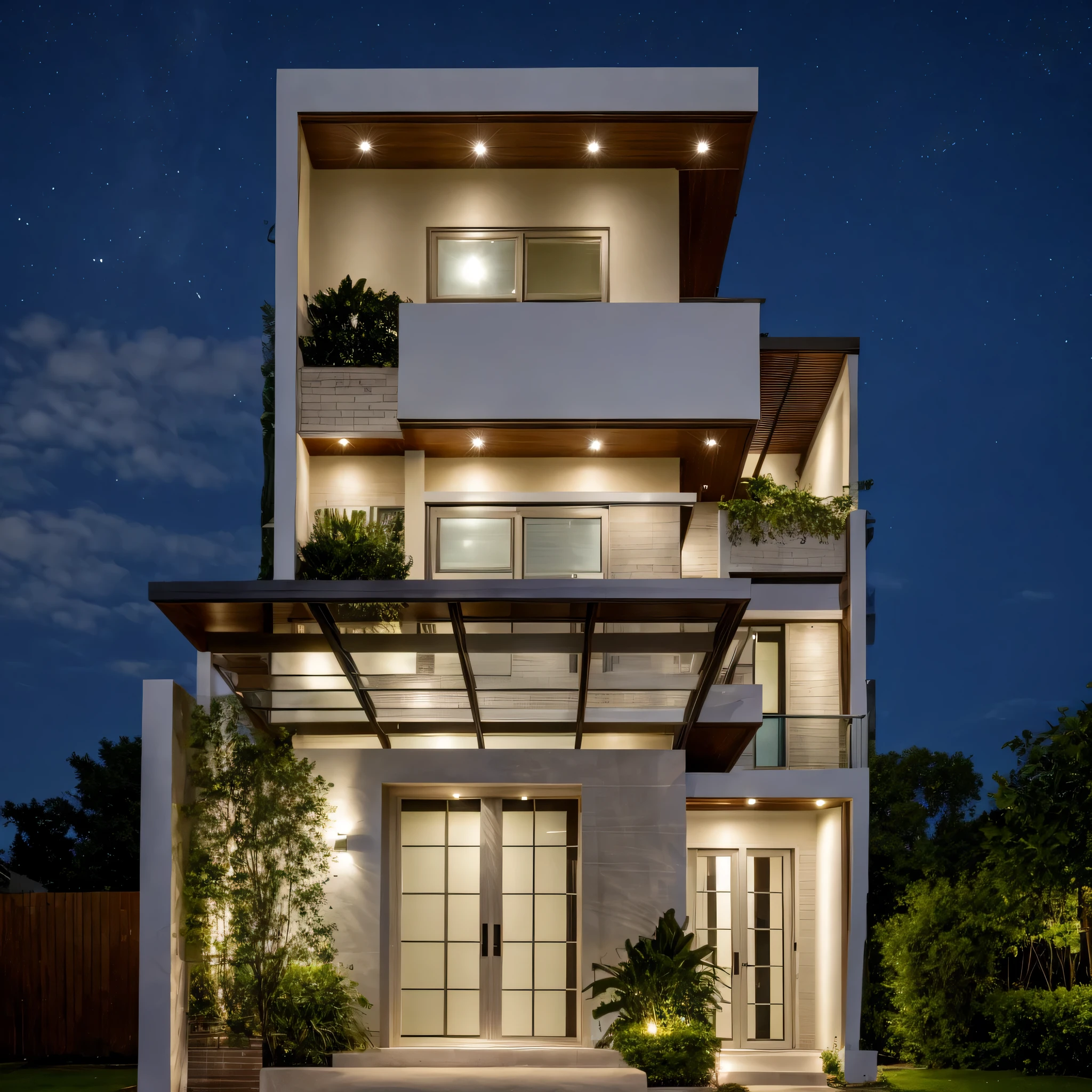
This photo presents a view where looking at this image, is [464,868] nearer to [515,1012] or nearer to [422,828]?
[422,828]

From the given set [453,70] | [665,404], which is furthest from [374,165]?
[665,404]

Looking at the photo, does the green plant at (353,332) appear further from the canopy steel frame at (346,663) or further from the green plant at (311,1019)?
the green plant at (311,1019)

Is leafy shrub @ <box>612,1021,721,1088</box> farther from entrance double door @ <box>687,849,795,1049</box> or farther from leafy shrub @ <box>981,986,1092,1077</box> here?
leafy shrub @ <box>981,986,1092,1077</box>

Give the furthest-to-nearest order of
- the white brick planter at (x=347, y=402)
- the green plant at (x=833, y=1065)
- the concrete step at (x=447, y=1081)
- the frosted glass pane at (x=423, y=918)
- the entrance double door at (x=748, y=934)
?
1. the entrance double door at (x=748, y=934)
2. the green plant at (x=833, y=1065)
3. the white brick planter at (x=347, y=402)
4. the frosted glass pane at (x=423, y=918)
5. the concrete step at (x=447, y=1081)

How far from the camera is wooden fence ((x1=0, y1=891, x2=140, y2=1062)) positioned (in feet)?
52.8

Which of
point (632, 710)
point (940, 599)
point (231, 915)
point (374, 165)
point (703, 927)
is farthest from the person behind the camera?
point (940, 599)

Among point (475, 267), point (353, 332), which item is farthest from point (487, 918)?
point (475, 267)

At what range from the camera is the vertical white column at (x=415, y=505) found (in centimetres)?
1535

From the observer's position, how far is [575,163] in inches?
643

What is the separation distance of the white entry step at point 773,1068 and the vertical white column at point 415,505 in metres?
7.89

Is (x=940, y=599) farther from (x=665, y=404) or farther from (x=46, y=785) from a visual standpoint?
(x=665, y=404)

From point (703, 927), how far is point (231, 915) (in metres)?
8.34

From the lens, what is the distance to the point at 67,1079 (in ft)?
47.2

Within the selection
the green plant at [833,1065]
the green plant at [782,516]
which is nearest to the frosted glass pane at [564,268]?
the green plant at [782,516]
